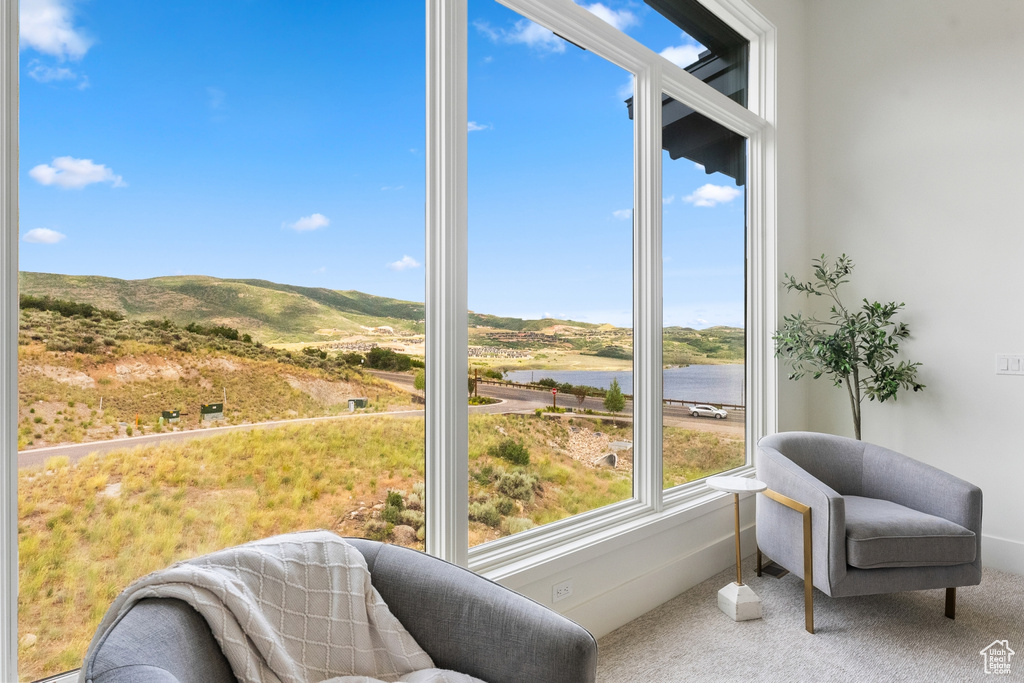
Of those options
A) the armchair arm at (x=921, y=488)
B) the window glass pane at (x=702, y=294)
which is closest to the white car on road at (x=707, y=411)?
the window glass pane at (x=702, y=294)

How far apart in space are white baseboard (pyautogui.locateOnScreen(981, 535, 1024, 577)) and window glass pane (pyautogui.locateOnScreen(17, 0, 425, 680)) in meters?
3.10

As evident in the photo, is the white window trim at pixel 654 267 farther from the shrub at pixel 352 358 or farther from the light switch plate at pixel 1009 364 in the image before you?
the light switch plate at pixel 1009 364

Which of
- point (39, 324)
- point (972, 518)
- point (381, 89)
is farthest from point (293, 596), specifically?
point (972, 518)

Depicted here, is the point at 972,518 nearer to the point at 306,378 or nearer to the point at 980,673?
the point at 980,673

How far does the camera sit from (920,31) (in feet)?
10.3

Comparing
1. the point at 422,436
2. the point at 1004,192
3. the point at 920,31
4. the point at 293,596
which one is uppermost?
the point at 920,31

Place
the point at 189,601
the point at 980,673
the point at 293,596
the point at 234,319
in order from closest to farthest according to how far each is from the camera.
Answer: the point at 189,601 → the point at 293,596 → the point at 234,319 → the point at 980,673

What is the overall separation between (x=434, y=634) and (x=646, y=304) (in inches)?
70.1

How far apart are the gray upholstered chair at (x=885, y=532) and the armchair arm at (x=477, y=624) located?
4.78ft

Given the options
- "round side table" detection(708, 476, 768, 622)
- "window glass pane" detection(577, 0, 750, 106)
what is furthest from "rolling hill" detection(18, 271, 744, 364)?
"window glass pane" detection(577, 0, 750, 106)

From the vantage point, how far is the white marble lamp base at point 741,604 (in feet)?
7.70

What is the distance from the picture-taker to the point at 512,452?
7.02 feet

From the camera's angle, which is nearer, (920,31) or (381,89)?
(381,89)

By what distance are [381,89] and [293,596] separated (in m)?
1.47
